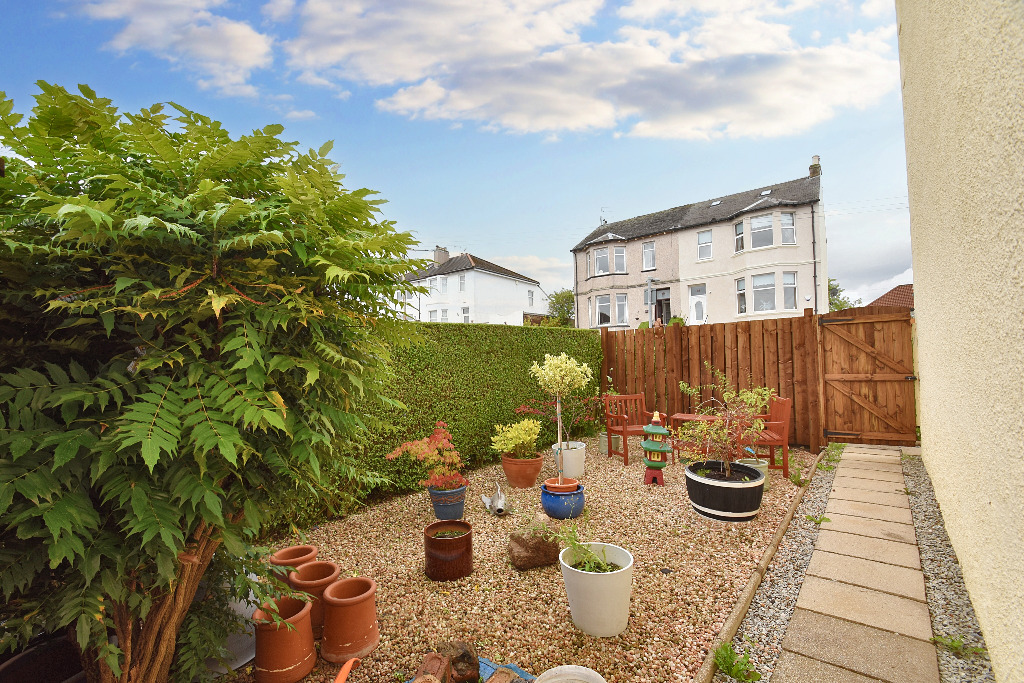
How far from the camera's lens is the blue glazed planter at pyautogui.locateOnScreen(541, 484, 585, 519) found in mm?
4242

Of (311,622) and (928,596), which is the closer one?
(311,622)

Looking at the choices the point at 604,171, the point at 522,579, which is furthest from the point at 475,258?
the point at 522,579

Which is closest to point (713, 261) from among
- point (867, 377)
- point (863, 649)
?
point (867, 377)

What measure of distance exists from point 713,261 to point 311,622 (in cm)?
2159

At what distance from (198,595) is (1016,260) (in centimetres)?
354

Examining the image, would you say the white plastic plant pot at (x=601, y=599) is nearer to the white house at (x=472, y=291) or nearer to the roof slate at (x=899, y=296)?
the white house at (x=472, y=291)

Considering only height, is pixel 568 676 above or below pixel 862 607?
above

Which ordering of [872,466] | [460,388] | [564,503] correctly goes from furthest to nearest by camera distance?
1. [460,388]
2. [872,466]
3. [564,503]

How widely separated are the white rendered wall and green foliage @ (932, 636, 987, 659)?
177 millimetres

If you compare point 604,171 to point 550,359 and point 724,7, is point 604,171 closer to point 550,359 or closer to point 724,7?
point 724,7

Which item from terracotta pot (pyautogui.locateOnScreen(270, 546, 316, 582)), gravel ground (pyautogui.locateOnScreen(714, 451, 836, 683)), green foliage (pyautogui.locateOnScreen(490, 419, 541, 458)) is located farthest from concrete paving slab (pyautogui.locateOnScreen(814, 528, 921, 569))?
terracotta pot (pyautogui.locateOnScreen(270, 546, 316, 582))

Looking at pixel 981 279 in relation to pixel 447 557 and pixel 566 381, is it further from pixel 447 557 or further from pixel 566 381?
pixel 566 381

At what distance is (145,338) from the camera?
122 cm

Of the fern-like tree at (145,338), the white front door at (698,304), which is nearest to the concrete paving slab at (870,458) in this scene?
the fern-like tree at (145,338)
